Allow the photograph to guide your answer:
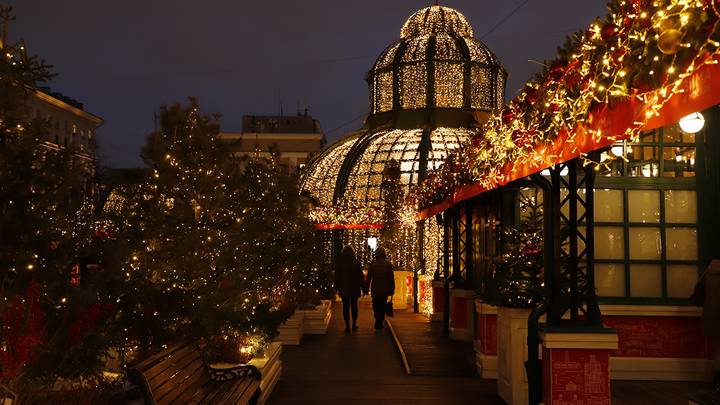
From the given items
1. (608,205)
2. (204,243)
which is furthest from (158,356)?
(608,205)

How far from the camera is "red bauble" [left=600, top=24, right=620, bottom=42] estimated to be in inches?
179

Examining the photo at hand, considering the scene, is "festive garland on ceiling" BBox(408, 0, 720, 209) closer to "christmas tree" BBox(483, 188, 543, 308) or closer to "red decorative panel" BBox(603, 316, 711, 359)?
"christmas tree" BBox(483, 188, 543, 308)

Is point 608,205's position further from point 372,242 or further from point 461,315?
point 372,242

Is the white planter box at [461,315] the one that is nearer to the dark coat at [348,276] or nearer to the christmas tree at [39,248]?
the dark coat at [348,276]

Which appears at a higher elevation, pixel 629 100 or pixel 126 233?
pixel 629 100

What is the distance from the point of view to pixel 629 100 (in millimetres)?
4629

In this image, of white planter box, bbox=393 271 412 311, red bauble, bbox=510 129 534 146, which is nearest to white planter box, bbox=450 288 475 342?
red bauble, bbox=510 129 534 146

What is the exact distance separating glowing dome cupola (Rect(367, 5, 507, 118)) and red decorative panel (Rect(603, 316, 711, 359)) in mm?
25375

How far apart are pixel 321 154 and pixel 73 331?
1271 inches

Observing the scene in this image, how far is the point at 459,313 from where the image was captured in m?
16.1

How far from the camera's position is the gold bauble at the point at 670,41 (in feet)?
11.5

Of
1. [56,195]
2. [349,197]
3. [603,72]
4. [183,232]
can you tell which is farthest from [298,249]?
[349,197]

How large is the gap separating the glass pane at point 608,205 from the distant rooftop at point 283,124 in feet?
259

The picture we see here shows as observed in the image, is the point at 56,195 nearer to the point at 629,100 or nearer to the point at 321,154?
the point at 629,100
